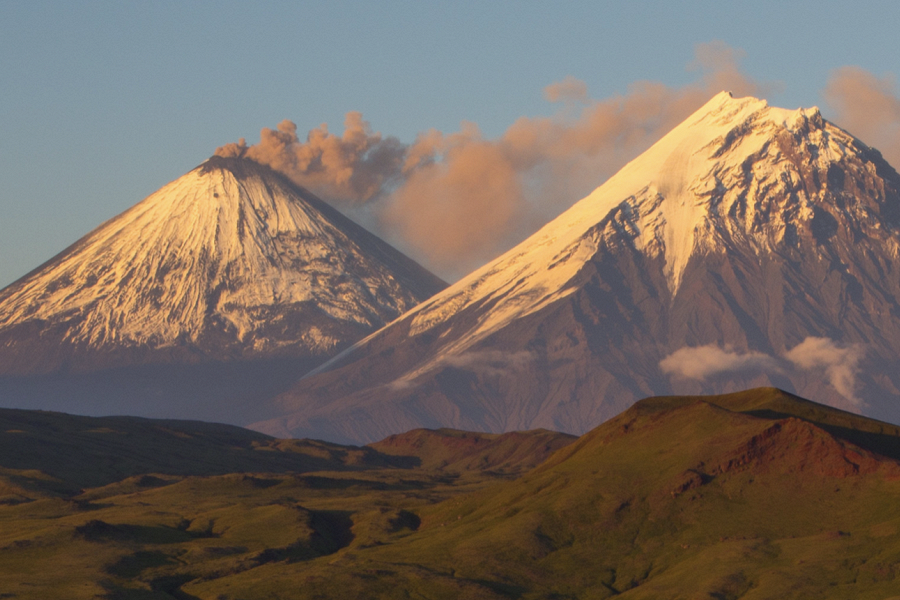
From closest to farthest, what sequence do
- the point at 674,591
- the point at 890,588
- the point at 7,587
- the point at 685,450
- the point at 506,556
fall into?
1. the point at 890,588
2. the point at 674,591
3. the point at 7,587
4. the point at 506,556
5. the point at 685,450

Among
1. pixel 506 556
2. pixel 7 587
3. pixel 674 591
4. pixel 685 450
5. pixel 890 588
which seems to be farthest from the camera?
pixel 685 450

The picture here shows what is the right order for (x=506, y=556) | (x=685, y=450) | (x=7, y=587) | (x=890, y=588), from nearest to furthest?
(x=890, y=588) < (x=7, y=587) < (x=506, y=556) < (x=685, y=450)

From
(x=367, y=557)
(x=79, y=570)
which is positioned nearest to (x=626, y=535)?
(x=367, y=557)

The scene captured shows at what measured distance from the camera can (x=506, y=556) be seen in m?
177

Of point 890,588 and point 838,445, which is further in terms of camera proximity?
point 838,445

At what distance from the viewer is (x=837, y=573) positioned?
153 metres

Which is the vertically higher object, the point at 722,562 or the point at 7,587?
the point at 7,587

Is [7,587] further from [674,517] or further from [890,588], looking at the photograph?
[890,588]

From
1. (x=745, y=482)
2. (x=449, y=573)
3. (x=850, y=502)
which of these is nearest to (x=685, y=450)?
(x=745, y=482)

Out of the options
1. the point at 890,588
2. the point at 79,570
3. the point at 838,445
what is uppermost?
the point at 79,570

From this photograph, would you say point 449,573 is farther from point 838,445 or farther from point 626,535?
point 838,445

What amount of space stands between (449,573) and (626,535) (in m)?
23.9

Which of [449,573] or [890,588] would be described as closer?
[890,588]

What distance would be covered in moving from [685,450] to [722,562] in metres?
36.5
